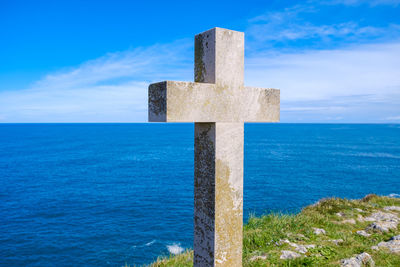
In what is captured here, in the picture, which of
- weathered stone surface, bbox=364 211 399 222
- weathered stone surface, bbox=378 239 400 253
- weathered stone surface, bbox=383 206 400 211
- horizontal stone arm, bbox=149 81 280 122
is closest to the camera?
horizontal stone arm, bbox=149 81 280 122

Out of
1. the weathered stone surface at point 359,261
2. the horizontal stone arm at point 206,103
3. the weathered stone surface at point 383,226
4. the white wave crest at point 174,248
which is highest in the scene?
the horizontal stone arm at point 206,103

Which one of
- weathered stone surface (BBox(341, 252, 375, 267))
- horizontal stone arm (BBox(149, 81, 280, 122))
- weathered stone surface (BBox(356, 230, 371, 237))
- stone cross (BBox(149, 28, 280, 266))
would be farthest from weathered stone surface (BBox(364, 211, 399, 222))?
horizontal stone arm (BBox(149, 81, 280, 122))

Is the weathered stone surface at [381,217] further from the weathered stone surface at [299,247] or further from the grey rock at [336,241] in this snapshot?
the weathered stone surface at [299,247]

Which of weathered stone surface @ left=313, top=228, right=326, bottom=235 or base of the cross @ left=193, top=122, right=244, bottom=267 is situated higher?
base of the cross @ left=193, top=122, right=244, bottom=267

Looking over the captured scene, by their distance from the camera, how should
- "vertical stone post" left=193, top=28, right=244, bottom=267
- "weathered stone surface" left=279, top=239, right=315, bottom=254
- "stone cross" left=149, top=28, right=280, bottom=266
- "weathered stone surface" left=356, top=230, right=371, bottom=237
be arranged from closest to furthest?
1. "stone cross" left=149, top=28, right=280, bottom=266
2. "vertical stone post" left=193, top=28, right=244, bottom=267
3. "weathered stone surface" left=279, top=239, right=315, bottom=254
4. "weathered stone surface" left=356, top=230, right=371, bottom=237

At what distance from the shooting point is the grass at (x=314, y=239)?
6500 mm

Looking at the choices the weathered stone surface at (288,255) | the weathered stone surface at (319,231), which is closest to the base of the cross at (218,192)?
the weathered stone surface at (288,255)

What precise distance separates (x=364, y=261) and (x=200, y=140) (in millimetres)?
4691

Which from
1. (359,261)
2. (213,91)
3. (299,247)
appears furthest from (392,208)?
(213,91)

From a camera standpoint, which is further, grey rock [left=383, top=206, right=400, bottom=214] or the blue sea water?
the blue sea water

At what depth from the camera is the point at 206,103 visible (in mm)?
4262

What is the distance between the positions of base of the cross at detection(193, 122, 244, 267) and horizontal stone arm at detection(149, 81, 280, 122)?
23cm

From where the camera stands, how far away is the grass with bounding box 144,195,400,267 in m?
6.50

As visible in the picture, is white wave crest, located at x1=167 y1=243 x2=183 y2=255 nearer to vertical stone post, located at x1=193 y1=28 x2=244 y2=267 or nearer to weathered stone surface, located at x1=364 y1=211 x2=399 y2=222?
weathered stone surface, located at x1=364 y1=211 x2=399 y2=222
